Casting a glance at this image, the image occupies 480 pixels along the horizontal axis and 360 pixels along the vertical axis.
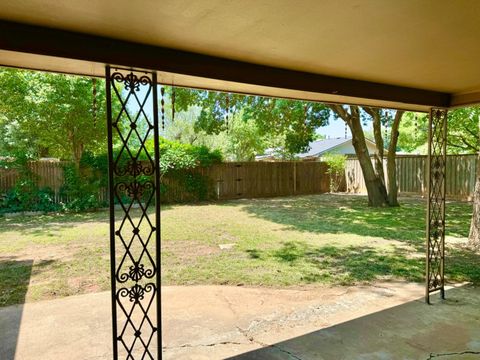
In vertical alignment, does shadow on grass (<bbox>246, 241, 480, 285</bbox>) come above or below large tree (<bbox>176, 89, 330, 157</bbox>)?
below

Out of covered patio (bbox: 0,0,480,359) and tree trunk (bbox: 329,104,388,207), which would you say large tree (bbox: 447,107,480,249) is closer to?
tree trunk (bbox: 329,104,388,207)

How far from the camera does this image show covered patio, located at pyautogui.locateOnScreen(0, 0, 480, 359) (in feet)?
4.84

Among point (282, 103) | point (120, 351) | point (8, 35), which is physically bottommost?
point (120, 351)

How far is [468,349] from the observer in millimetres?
2471

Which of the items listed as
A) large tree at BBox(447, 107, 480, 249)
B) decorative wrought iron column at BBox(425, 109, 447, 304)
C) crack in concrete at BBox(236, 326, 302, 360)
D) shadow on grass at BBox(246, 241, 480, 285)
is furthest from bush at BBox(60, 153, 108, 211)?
large tree at BBox(447, 107, 480, 249)

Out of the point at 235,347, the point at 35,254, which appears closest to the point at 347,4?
the point at 235,347

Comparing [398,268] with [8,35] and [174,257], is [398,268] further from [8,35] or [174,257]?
[8,35]

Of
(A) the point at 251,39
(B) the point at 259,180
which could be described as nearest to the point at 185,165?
(B) the point at 259,180

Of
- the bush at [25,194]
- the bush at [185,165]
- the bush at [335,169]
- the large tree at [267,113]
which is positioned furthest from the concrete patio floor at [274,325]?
the bush at [335,169]

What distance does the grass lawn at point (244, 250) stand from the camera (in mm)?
4094

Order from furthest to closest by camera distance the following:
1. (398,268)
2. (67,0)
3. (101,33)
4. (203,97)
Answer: (203,97), (398,268), (101,33), (67,0)

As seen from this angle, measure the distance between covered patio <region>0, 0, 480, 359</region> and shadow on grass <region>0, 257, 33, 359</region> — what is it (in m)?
0.80

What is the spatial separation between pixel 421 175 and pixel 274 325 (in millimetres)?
11324

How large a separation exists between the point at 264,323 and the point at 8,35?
2647mm
